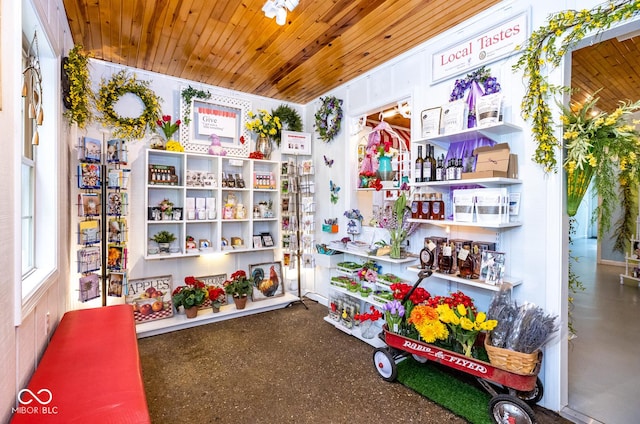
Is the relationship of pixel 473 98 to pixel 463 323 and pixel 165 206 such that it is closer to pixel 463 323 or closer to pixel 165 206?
pixel 463 323

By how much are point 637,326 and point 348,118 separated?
3.96m

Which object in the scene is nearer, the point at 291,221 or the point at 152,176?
the point at 152,176

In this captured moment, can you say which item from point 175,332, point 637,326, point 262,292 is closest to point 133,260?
point 175,332

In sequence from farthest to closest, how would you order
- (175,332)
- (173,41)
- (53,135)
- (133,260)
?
Answer: (133,260)
(175,332)
(173,41)
(53,135)

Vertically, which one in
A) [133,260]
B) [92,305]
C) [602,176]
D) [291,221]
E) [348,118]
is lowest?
[92,305]

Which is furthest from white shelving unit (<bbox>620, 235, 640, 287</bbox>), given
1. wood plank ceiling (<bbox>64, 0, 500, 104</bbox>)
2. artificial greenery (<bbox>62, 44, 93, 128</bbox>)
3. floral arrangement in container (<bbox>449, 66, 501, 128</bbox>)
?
artificial greenery (<bbox>62, 44, 93, 128</bbox>)

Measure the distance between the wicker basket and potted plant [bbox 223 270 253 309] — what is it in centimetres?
268

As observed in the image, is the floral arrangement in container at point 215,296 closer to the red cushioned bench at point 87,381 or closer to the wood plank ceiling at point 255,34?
A: the red cushioned bench at point 87,381

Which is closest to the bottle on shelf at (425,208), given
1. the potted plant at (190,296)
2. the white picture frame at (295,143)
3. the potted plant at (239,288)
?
the white picture frame at (295,143)

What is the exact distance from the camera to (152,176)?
11.2ft

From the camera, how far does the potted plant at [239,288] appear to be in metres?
3.72

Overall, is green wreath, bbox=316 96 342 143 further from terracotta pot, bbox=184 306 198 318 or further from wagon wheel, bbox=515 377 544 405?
wagon wheel, bbox=515 377 544 405

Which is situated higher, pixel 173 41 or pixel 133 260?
pixel 173 41

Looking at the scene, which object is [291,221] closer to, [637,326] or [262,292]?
[262,292]
